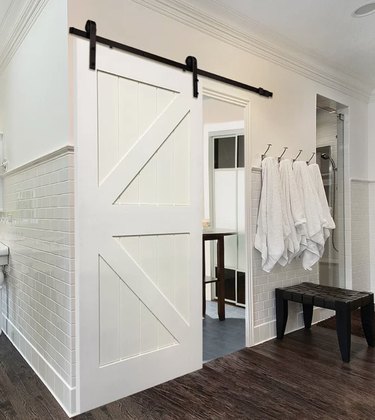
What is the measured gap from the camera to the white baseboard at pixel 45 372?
6.58 feet

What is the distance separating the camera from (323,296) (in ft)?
9.36

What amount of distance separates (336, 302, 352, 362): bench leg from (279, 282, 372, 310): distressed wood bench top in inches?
1.6

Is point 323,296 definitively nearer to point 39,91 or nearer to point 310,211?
point 310,211

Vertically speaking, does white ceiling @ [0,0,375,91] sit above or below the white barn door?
above

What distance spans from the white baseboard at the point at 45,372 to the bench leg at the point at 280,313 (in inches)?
72.2

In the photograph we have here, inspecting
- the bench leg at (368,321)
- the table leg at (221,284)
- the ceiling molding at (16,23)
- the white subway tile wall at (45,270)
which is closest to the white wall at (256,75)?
the ceiling molding at (16,23)

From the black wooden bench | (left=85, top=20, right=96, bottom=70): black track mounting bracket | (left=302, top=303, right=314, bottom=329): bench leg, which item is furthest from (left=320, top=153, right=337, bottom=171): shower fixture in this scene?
(left=85, top=20, right=96, bottom=70): black track mounting bracket

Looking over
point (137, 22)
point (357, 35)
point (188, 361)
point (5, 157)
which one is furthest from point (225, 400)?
point (357, 35)

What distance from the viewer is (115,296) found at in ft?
7.00

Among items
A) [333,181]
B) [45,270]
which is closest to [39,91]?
[45,270]

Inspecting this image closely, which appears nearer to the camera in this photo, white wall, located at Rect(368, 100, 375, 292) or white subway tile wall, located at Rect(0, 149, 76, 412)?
white subway tile wall, located at Rect(0, 149, 76, 412)

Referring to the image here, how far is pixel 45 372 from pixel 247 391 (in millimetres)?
1325

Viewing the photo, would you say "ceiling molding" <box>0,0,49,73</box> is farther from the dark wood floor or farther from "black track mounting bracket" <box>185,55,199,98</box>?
the dark wood floor

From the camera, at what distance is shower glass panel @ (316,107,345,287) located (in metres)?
4.03
